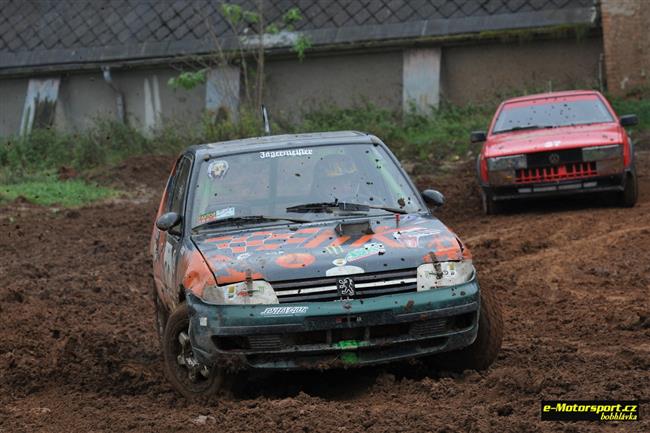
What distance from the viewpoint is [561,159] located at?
15.5 meters

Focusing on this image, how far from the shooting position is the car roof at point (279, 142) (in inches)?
345

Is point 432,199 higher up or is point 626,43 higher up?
point 626,43

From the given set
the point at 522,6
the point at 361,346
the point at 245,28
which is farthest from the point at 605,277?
the point at 245,28

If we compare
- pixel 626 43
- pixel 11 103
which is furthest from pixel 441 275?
pixel 11 103

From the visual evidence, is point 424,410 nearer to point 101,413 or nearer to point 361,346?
point 361,346

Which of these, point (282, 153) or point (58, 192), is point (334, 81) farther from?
point (282, 153)

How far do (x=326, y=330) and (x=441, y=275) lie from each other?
2.47 ft

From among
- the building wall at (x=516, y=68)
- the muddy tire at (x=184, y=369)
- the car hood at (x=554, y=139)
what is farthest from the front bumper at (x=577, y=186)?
the building wall at (x=516, y=68)

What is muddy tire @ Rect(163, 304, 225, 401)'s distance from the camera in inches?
296

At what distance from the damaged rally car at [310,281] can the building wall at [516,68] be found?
57.6 feet

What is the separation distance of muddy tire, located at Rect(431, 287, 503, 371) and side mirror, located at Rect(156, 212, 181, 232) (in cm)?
191

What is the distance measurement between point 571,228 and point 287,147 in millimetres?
6447

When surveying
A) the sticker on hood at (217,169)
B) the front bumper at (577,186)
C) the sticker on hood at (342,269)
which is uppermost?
the sticker on hood at (217,169)

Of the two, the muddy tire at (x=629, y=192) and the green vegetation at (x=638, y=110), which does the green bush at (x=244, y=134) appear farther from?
the muddy tire at (x=629, y=192)
